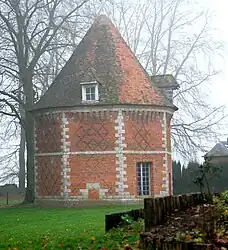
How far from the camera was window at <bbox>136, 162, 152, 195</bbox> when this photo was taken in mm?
34719

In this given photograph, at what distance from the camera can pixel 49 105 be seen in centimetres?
3503

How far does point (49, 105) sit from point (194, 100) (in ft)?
47.3

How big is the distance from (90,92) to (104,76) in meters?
1.47

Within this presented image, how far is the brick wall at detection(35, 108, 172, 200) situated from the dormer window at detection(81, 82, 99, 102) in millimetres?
820

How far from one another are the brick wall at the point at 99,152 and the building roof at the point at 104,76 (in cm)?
81

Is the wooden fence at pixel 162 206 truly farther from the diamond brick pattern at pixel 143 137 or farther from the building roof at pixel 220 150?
the building roof at pixel 220 150

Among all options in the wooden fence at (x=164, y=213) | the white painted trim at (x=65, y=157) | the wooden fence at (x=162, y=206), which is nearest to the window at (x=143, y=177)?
the white painted trim at (x=65, y=157)

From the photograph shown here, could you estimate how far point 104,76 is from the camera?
35.7 metres

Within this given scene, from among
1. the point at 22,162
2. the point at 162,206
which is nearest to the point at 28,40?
the point at 22,162

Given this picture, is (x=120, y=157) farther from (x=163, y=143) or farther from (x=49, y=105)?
(x=49, y=105)

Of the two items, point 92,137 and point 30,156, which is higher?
point 92,137

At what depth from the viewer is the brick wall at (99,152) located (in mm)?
33812

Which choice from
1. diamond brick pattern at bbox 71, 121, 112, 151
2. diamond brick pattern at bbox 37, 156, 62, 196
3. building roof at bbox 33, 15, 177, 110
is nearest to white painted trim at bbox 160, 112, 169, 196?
building roof at bbox 33, 15, 177, 110

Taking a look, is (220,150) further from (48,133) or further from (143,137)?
(48,133)
